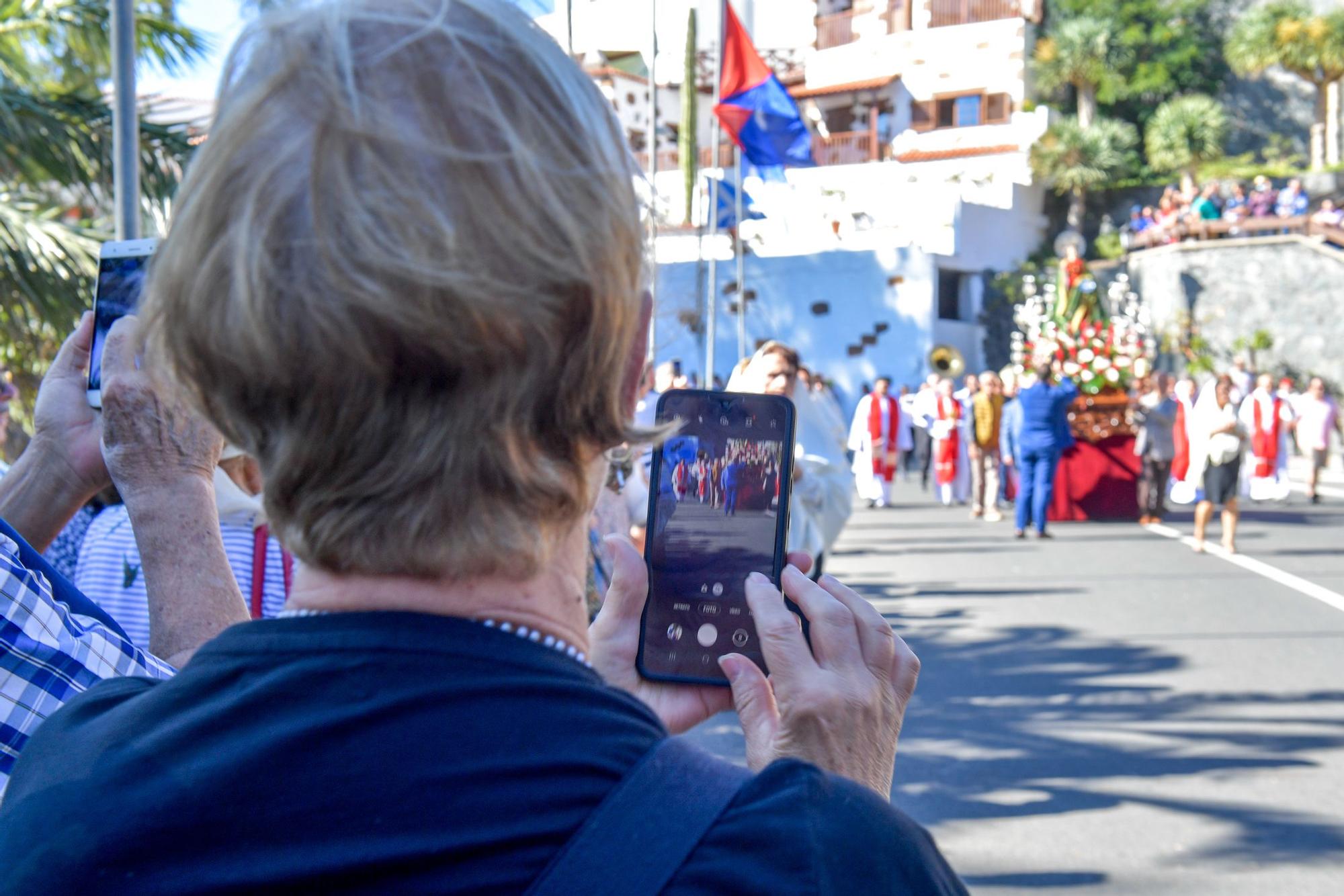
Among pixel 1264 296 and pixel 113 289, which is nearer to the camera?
pixel 113 289

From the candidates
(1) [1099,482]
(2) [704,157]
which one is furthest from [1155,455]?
(2) [704,157]

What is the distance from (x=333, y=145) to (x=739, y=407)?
820 mm

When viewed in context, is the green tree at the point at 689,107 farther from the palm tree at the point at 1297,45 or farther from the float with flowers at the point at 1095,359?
the palm tree at the point at 1297,45

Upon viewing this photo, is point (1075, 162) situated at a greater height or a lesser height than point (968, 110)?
lesser

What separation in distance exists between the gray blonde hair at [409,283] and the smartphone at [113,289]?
3.26ft

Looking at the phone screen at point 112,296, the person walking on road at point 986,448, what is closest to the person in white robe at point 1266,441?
the person walking on road at point 986,448

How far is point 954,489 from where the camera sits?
20172 millimetres

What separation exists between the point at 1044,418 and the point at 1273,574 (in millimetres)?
3899

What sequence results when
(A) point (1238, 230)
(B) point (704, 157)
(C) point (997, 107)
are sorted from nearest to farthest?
(A) point (1238, 230)
(C) point (997, 107)
(B) point (704, 157)

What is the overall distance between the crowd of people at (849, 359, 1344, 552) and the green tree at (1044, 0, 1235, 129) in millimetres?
27692

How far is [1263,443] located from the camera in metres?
18.5

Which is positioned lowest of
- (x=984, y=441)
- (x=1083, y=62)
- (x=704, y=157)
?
(x=984, y=441)

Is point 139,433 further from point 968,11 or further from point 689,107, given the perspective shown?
point 968,11

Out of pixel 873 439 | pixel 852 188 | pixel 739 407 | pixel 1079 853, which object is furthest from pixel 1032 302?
pixel 852 188
